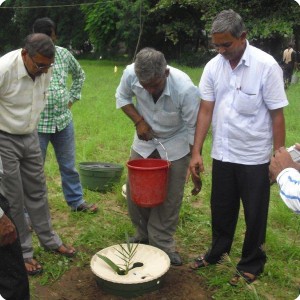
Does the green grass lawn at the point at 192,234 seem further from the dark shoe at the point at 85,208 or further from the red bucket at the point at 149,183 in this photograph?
the red bucket at the point at 149,183

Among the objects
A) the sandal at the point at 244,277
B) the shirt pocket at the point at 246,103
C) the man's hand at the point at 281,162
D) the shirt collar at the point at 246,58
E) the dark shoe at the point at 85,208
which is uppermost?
the shirt collar at the point at 246,58

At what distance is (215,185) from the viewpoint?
3.57 metres

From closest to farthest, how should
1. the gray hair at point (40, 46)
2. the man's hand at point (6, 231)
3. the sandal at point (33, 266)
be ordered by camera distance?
1. the man's hand at point (6, 231)
2. the gray hair at point (40, 46)
3. the sandal at point (33, 266)

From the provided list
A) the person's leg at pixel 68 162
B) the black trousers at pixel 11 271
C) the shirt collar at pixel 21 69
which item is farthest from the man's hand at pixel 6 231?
the person's leg at pixel 68 162

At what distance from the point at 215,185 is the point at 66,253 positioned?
1.32 m

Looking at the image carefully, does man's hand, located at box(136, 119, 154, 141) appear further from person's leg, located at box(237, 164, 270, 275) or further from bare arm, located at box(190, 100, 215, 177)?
person's leg, located at box(237, 164, 270, 275)

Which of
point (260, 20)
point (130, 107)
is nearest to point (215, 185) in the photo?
point (130, 107)

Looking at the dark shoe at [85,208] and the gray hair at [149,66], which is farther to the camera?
the dark shoe at [85,208]

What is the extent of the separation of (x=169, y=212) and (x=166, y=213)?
0.08 ft

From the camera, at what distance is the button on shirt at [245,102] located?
3182 mm

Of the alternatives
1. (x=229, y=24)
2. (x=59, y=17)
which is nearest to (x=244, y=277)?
(x=229, y=24)

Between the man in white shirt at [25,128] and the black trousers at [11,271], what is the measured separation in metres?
0.65

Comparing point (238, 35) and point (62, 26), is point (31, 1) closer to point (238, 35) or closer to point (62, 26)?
point (62, 26)

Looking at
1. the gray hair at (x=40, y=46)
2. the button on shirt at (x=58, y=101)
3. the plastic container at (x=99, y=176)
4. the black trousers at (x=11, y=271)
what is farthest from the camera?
the plastic container at (x=99, y=176)
